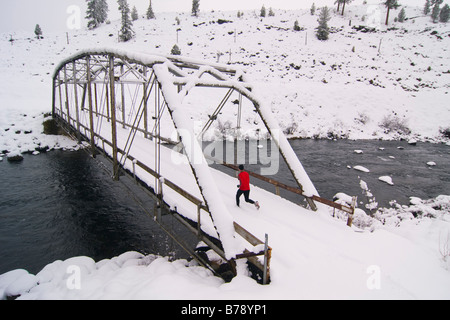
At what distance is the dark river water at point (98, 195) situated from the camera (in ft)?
30.1

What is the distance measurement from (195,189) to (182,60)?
14.1ft

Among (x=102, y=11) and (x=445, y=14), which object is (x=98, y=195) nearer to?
(x=102, y=11)

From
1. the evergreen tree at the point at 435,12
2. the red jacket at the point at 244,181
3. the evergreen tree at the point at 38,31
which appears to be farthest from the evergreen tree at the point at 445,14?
the evergreen tree at the point at 38,31

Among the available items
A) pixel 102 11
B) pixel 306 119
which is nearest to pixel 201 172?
pixel 306 119

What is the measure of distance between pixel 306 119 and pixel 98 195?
23.9m

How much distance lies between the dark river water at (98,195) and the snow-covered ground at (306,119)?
1368mm

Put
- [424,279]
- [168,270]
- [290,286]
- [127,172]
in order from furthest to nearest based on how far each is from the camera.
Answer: [127,172], [168,270], [424,279], [290,286]

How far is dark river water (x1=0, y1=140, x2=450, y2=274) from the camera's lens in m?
9.19

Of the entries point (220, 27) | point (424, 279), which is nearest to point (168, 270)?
point (424, 279)

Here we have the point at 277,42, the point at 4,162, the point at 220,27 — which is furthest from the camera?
the point at 220,27

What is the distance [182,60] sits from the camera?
818 centimetres

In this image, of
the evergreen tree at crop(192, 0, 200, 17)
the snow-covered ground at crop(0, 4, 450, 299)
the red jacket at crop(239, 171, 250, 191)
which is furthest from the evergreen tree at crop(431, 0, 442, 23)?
the red jacket at crop(239, 171, 250, 191)

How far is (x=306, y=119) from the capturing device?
2952cm

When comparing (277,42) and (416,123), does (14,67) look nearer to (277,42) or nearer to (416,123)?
(277,42)
